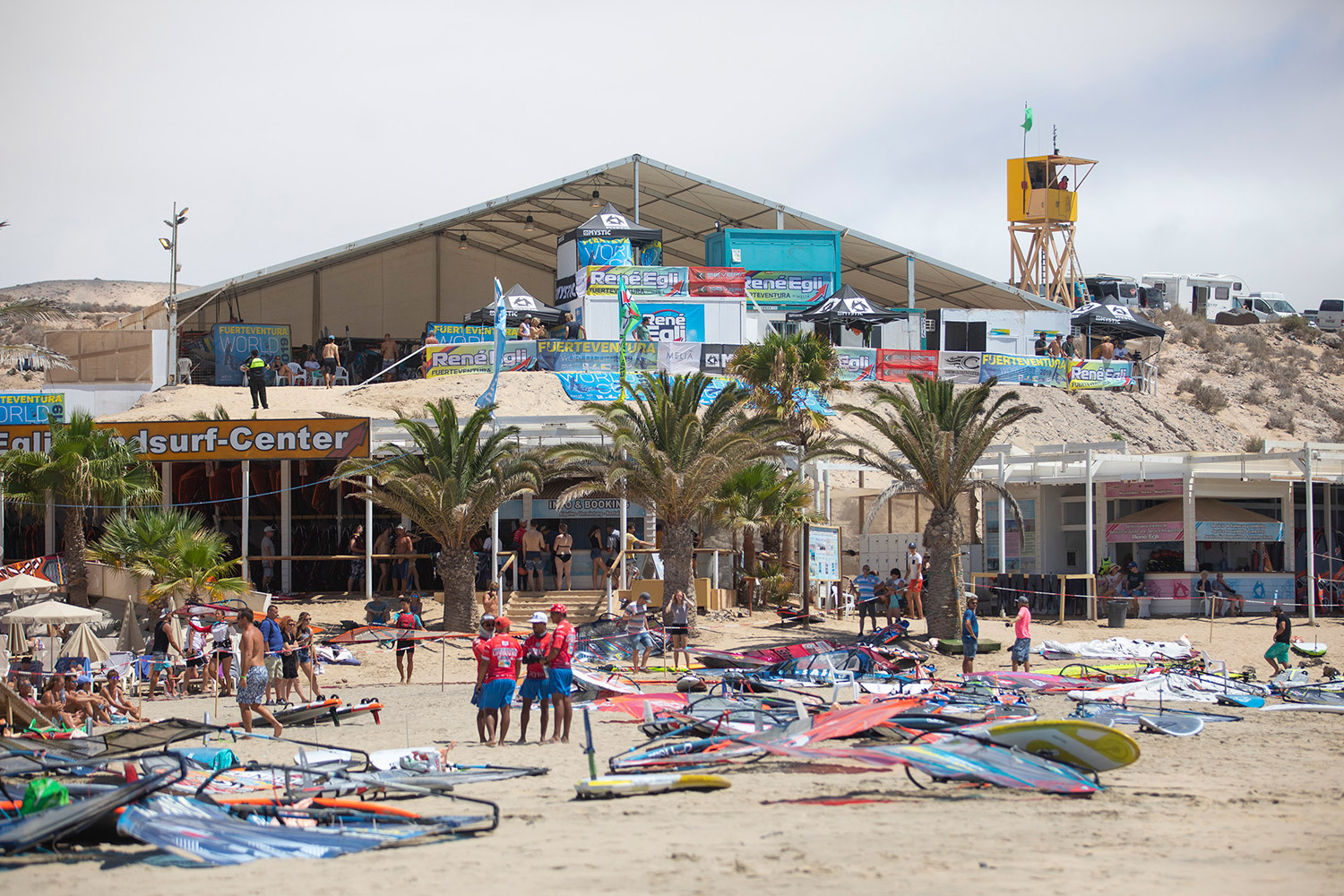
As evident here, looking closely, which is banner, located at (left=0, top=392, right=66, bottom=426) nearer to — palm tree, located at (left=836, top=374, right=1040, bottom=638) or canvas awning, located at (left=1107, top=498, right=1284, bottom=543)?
palm tree, located at (left=836, top=374, right=1040, bottom=638)

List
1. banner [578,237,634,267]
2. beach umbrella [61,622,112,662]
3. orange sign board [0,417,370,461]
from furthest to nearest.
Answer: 1. banner [578,237,634,267]
2. orange sign board [0,417,370,461]
3. beach umbrella [61,622,112,662]

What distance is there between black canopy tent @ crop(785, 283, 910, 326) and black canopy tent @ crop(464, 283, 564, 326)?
7.61m

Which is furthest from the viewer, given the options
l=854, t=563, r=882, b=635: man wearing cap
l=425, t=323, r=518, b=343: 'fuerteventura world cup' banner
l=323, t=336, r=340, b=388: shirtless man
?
l=425, t=323, r=518, b=343: 'fuerteventura world cup' banner

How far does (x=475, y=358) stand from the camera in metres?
A: 35.8

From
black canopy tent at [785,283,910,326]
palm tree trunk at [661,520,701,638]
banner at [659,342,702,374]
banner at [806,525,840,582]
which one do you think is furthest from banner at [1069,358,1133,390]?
palm tree trunk at [661,520,701,638]

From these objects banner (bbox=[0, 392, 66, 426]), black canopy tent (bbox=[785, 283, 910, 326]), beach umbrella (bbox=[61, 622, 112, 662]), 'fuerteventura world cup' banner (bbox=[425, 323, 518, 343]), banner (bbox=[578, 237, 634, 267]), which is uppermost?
banner (bbox=[578, 237, 634, 267])

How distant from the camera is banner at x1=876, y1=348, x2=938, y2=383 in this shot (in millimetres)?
38594

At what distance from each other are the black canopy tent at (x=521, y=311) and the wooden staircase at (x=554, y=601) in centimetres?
1606

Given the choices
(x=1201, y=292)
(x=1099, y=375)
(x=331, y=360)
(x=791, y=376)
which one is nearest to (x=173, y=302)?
(x=331, y=360)

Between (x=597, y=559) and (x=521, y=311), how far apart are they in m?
16.4

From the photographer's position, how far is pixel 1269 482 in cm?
2641

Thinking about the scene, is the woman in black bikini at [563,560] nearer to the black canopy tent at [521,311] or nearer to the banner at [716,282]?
the banner at [716,282]

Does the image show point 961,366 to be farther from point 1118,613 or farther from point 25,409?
point 25,409

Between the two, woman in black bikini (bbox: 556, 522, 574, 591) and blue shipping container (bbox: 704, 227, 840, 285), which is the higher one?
blue shipping container (bbox: 704, 227, 840, 285)
